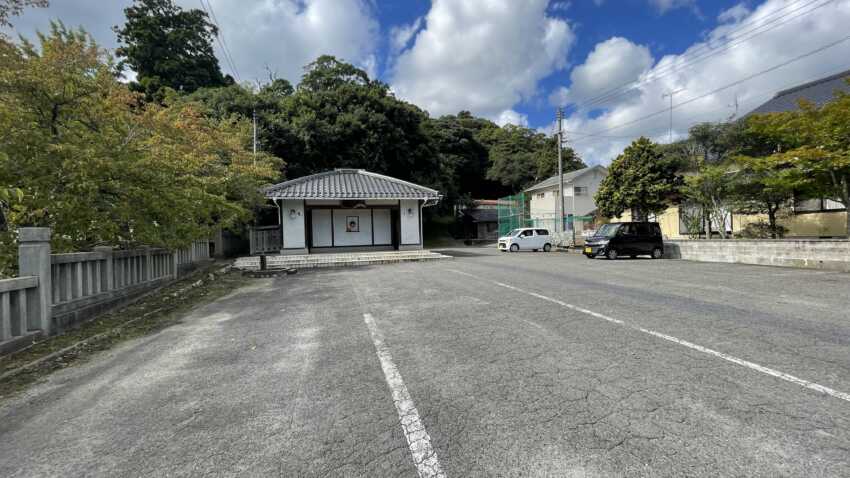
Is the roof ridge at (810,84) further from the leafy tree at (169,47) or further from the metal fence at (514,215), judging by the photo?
the leafy tree at (169,47)

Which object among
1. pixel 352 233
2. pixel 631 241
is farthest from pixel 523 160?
pixel 631 241

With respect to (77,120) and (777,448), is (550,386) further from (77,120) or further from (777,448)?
(77,120)

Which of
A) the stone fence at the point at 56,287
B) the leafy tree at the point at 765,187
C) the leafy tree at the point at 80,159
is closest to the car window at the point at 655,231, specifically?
the leafy tree at the point at 765,187

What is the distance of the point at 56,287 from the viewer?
519 cm

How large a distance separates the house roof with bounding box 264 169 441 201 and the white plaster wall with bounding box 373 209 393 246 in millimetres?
1466

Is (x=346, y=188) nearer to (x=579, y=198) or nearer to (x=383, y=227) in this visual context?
(x=383, y=227)

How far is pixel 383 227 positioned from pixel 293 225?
15.5ft

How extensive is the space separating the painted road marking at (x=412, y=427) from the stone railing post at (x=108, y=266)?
5508mm

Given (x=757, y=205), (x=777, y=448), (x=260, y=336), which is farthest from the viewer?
(x=757, y=205)

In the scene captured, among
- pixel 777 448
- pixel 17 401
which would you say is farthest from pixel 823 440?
pixel 17 401

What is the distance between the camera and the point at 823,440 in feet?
7.08

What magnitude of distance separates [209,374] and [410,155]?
2632 cm

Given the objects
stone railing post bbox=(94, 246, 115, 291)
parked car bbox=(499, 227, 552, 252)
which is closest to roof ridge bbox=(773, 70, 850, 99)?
parked car bbox=(499, 227, 552, 252)

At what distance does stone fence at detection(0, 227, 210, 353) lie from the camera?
4.38 metres
